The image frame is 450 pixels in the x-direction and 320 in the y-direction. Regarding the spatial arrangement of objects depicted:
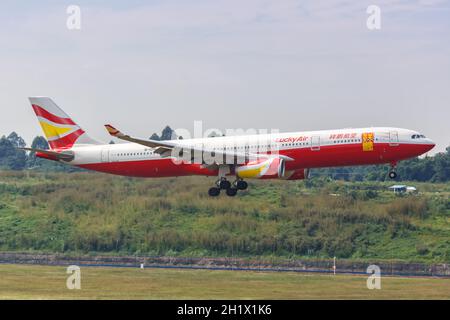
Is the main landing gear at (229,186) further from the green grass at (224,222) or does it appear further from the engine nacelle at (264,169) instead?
the green grass at (224,222)

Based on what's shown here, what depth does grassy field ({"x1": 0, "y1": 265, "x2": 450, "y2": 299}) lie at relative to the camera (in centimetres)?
6233

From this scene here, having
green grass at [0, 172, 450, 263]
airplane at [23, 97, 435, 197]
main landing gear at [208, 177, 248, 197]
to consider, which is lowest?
green grass at [0, 172, 450, 263]

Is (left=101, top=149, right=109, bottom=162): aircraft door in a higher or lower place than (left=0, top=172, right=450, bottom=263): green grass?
higher

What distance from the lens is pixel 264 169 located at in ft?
232

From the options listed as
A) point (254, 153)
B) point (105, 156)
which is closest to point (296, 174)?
point (254, 153)

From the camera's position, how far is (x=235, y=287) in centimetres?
6688

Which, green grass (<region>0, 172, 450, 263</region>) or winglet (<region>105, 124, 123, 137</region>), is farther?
green grass (<region>0, 172, 450, 263</region>)

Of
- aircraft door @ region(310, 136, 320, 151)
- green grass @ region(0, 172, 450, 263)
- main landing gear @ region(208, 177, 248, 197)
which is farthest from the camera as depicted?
green grass @ region(0, 172, 450, 263)

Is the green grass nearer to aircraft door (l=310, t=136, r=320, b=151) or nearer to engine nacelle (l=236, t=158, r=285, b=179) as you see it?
engine nacelle (l=236, t=158, r=285, b=179)

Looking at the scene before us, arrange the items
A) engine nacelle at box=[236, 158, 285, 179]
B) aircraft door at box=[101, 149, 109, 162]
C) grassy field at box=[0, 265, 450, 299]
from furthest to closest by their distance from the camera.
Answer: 1. aircraft door at box=[101, 149, 109, 162]
2. engine nacelle at box=[236, 158, 285, 179]
3. grassy field at box=[0, 265, 450, 299]

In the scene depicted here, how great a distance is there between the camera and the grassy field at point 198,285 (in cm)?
6233

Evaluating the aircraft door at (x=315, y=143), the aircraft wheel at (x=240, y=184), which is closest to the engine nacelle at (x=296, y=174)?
the aircraft wheel at (x=240, y=184)

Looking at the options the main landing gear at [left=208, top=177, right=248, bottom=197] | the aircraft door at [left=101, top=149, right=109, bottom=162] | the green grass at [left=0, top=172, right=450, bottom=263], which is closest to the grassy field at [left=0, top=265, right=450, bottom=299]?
the main landing gear at [left=208, top=177, right=248, bottom=197]
